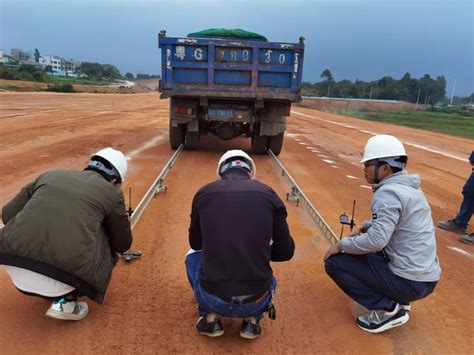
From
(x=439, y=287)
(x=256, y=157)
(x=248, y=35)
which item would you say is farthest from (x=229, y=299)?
(x=248, y=35)

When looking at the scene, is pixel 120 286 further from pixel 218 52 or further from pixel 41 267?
pixel 218 52

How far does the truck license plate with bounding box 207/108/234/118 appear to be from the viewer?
936 cm

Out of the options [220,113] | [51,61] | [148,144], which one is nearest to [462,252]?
[220,113]

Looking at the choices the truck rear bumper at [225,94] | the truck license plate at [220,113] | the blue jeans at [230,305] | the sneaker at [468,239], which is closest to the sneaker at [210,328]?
the blue jeans at [230,305]

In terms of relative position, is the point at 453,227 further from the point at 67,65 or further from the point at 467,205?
the point at 67,65

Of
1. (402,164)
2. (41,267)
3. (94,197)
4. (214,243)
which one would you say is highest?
(402,164)

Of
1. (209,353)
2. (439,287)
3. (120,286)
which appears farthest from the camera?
(439,287)

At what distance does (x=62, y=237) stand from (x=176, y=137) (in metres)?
7.76

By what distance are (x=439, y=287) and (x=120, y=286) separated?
3.17 meters

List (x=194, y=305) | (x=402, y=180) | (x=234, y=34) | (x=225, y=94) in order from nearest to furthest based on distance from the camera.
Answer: (x=402, y=180) → (x=194, y=305) → (x=225, y=94) → (x=234, y=34)

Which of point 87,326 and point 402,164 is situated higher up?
point 402,164

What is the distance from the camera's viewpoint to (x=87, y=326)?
3.22 metres

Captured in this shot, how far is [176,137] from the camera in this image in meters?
10.5

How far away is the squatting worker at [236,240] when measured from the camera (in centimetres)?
277
